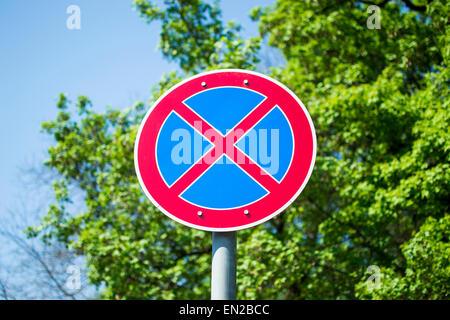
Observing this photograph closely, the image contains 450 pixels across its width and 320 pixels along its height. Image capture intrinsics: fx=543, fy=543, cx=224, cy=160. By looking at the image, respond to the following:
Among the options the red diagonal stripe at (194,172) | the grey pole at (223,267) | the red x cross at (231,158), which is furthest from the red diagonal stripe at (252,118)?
the grey pole at (223,267)

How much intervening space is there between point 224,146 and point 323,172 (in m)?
8.03

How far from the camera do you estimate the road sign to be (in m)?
2.10

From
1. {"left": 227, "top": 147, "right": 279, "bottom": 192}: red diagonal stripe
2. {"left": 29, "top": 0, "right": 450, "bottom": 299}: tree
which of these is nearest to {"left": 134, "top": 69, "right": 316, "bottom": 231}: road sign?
{"left": 227, "top": 147, "right": 279, "bottom": 192}: red diagonal stripe

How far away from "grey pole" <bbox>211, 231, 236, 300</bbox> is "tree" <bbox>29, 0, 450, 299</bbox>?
19.0 feet

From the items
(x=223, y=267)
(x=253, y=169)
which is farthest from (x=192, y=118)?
(x=223, y=267)

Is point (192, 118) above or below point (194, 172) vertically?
above

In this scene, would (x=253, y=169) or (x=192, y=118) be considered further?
(x=192, y=118)

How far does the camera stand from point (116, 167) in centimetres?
1047

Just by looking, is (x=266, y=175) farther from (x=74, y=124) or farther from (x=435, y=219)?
(x=74, y=124)

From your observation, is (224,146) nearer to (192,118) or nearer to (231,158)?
(231,158)

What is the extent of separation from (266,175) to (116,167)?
28.4ft

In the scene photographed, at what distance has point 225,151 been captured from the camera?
7.00 ft
